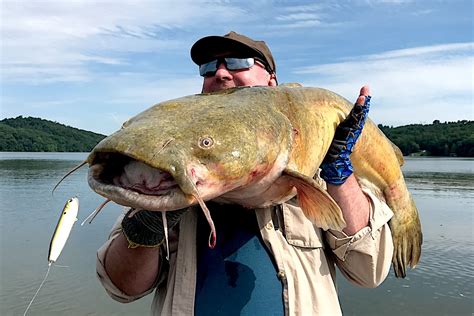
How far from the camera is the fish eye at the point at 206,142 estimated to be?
1.78m

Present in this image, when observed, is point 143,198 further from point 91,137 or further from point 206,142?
point 91,137

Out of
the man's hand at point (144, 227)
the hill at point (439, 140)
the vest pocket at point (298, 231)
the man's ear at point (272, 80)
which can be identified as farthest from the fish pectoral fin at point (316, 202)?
the hill at point (439, 140)

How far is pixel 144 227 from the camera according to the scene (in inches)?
85.7

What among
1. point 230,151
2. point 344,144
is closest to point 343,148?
point 344,144

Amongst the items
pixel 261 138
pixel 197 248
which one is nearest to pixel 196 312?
pixel 197 248

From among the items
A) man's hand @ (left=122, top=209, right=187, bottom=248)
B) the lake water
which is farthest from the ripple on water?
man's hand @ (left=122, top=209, right=187, bottom=248)

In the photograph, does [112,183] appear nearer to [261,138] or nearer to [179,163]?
[179,163]

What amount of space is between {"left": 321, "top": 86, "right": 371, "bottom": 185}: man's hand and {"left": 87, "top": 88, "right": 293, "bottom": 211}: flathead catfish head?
1.28ft

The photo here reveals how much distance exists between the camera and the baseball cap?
3160mm

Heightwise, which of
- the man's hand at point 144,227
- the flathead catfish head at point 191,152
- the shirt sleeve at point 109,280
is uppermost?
the flathead catfish head at point 191,152

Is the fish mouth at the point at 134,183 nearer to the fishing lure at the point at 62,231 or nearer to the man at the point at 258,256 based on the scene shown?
the man at the point at 258,256

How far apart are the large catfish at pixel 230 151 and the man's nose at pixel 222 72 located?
0.64 meters

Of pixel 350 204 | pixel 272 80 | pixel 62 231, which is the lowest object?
pixel 62 231

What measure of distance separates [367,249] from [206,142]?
121 cm
